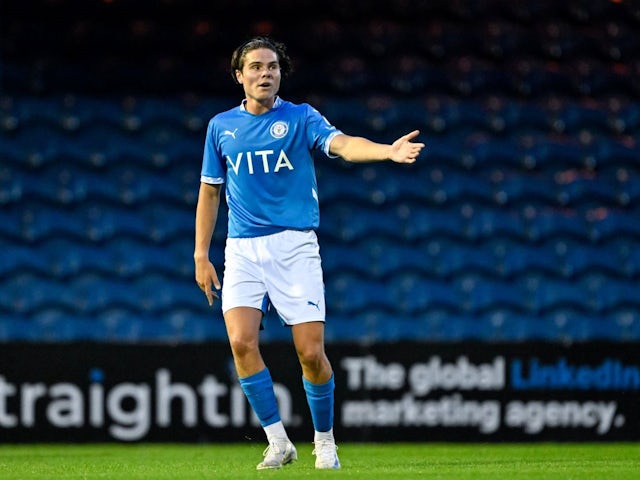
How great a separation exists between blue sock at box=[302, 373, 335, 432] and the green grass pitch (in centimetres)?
19

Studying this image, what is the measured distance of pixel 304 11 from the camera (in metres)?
9.26

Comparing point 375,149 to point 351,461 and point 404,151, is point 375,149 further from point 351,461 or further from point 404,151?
point 351,461

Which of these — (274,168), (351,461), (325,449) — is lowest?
(351,461)

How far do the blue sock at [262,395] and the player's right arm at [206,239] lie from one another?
0.37m

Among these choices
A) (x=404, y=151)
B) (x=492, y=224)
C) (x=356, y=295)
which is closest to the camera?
(x=404, y=151)

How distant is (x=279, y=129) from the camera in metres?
4.80

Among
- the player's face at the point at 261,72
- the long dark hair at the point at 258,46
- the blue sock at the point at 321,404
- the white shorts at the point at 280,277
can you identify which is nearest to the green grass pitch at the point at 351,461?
the blue sock at the point at 321,404

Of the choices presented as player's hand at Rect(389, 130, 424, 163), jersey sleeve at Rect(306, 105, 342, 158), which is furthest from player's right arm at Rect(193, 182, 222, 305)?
player's hand at Rect(389, 130, 424, 163)

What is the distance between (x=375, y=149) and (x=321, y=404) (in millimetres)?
1088

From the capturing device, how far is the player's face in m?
4.74

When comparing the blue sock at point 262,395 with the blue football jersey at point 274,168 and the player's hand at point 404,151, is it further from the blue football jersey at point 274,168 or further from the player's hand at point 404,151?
the player's hand at point 404,151

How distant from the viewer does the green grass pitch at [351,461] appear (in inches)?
177

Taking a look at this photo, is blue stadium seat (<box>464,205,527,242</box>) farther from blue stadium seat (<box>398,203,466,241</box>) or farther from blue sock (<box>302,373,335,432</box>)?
blue sock (<box>302,373,335,432</box>)

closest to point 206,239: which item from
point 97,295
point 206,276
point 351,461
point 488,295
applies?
point 206,276
